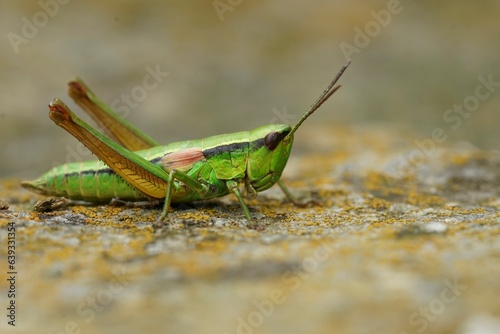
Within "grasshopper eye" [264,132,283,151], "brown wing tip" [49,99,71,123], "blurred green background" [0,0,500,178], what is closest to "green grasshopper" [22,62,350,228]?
"grasshopper eye" [264,132,283,151]

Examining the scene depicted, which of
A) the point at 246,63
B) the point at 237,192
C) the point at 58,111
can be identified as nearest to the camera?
the point at 58,111

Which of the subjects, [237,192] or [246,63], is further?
[246,63]

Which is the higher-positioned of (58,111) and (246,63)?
(58,111)

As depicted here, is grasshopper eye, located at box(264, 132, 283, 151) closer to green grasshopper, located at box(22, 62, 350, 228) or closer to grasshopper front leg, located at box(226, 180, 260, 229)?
green grasshopper, located at box(22, 62, 350, 228)

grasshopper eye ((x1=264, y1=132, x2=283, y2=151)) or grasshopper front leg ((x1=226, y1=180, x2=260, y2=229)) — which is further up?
grasshopper eye ((x1=264, y1=132, x2=283, y2=151))

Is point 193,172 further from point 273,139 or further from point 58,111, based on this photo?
point 58,111

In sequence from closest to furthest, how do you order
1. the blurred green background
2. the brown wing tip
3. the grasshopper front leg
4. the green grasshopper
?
1. the brown wing tip
2. the grasshopper front leg
3. the green grasshopper
4. the blurred green background

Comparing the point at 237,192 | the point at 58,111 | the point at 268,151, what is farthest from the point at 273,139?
the point at 58,111

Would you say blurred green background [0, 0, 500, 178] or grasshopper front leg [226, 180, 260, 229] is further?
blurred green background [0, 0, 500, 178]
